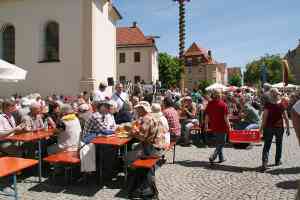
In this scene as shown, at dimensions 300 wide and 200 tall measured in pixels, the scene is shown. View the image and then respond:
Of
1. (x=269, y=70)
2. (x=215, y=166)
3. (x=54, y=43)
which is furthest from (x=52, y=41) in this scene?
(x=269, y=70)

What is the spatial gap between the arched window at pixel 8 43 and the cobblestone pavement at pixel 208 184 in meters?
16.7

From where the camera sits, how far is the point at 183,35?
29.6 m

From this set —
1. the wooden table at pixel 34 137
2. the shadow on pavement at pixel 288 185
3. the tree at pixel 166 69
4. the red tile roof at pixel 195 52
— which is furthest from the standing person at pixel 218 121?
the red tile roof at pixel 195 52

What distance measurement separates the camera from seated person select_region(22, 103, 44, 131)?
8180 millimetres

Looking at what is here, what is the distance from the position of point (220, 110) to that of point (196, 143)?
3.58 meters

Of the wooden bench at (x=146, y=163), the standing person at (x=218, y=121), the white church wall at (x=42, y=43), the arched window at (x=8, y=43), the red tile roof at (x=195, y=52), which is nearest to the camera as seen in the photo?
the wooden bench at (x=146, y=163)

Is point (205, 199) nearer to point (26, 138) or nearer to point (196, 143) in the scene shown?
point (26, 138)

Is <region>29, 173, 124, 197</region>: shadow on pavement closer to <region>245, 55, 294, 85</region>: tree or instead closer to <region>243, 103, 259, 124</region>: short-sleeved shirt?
<region>243, 103, 259, 124</region>: short-sleeved shirt

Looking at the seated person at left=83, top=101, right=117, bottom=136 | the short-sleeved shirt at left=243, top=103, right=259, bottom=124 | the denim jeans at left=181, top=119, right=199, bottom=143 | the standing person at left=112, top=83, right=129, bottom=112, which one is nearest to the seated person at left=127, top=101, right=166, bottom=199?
the seated person at left=83, top=101, right=117, bottom=136

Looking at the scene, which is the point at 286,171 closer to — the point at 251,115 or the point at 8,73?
the point at 251,115

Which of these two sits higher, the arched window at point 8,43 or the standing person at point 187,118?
the arched window at point 8,43

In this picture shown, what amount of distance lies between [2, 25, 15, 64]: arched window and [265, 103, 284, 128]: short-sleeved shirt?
18341 mm

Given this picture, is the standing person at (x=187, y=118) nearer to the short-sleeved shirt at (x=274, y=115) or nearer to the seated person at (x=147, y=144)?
the short-sleeved shirt at (x=274, y=115)

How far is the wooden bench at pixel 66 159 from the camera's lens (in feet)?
21.9
